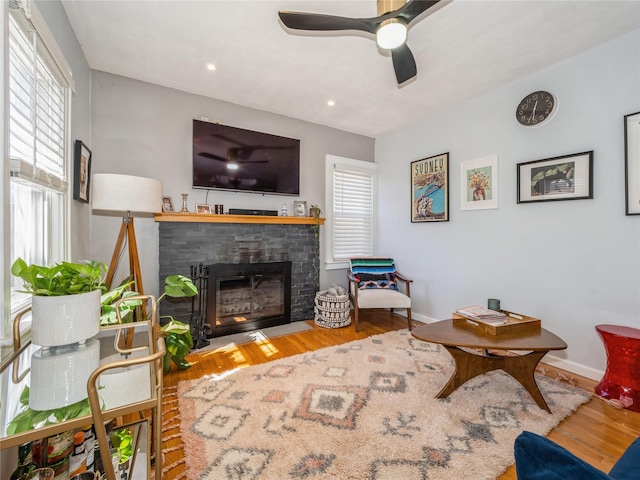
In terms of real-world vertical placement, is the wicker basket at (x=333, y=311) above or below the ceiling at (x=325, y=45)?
below

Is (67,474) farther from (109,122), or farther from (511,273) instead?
(511,273)

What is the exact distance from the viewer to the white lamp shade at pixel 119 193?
2076 millimetres

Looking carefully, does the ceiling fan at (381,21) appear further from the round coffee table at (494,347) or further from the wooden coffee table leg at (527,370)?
the wooden coffee table leg at (527,370)

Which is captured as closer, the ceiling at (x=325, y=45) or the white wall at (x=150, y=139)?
the ceiling at (x=325, y=45)

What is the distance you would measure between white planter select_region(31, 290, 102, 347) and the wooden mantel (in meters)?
2.00

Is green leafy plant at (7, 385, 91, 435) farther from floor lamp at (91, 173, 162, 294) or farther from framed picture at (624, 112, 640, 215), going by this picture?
framed picture at (624, 112, 640, 215)

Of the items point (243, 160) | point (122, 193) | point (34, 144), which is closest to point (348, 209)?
point (243, 160)

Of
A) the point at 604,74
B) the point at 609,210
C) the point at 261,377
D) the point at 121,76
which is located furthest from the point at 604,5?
the point at 121,76

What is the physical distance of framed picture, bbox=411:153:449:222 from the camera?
3385mm

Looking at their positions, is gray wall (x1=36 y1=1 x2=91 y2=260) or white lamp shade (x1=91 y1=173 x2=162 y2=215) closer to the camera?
gray wall (x1=36 y1=1 x2=91 y2=260)

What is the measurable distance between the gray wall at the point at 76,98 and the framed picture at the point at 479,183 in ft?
11.7

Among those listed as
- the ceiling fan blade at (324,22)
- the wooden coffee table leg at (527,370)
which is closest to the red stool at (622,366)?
the wooden coffee table leg at (527,370)

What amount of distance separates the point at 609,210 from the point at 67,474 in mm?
3387

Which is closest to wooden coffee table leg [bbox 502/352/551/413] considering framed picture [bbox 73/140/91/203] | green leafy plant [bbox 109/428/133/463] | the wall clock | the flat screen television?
the wall clock
